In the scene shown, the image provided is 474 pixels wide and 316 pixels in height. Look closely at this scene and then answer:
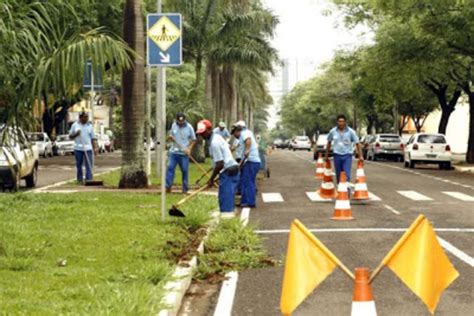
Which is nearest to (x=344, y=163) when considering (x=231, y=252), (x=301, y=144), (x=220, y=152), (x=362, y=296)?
(x=220, y=152)

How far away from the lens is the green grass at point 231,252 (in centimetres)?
849

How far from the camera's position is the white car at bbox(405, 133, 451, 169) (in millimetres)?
33469

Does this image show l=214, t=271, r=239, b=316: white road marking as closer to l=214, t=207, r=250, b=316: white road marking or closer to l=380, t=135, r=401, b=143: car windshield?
l=214, t=207, r=250, b=316: white road marking

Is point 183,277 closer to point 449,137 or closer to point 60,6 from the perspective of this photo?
point 60,6

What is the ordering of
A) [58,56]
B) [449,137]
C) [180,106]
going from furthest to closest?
[449,137] < [180,106] < [58,56]

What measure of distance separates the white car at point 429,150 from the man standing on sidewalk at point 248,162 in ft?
63.9

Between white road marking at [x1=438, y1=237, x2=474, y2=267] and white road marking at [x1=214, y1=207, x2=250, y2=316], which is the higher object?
white road marking at [x1=438, y1=237, x2=474, y2=267]

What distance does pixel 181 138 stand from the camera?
55.2ft

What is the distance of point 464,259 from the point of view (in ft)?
29.8

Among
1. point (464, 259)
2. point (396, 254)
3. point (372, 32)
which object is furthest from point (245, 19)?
point (396, 254)

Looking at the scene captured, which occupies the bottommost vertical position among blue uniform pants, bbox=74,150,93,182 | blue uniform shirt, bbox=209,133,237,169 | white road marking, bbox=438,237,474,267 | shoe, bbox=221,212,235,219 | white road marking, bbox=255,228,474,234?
white road marking, bbox=255,228,474,234

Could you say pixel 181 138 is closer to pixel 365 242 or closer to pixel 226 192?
pixel 226 192

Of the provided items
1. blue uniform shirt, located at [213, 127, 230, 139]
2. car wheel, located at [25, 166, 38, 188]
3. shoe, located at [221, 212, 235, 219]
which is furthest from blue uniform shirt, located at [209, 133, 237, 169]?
car wheel, located at [25, 166, 38, 188]

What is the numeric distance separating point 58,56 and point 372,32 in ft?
107
